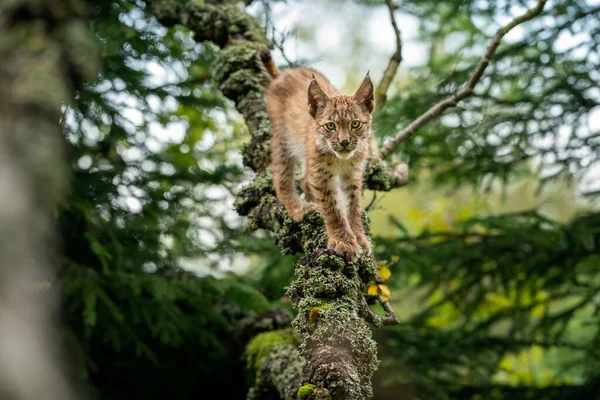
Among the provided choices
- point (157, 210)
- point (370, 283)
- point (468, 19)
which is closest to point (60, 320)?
point (157, 210)

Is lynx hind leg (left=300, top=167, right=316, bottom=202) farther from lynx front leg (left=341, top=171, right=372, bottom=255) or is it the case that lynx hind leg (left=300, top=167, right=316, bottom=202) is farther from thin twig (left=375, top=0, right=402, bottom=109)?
thin twig (left=375, top=0, right=402, bottom=109)

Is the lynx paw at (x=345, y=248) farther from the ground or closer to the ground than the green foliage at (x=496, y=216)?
closer to the ground

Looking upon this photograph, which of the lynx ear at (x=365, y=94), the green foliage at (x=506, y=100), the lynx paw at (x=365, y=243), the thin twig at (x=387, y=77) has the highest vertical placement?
the green foliage at (x=506, y=100)

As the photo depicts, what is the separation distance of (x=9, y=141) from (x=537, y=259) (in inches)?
209

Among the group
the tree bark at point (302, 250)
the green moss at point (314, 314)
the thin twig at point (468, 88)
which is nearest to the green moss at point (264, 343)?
the tree bark at point (302, 250)

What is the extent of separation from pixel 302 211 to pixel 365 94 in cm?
92

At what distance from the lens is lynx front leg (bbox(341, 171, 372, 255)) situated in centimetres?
348

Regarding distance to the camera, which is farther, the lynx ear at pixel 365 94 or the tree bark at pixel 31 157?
the tree bark at pixel 31 157

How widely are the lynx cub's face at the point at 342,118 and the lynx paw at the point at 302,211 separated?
45 centimetres

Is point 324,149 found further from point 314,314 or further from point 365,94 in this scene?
point 314,314

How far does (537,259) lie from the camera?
671cm

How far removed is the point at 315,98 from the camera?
3857 millimetres

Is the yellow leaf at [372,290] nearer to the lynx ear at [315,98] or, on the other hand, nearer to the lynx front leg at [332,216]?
the lynx front leg at [332,216]

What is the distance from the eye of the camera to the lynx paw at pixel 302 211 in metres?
3.29
